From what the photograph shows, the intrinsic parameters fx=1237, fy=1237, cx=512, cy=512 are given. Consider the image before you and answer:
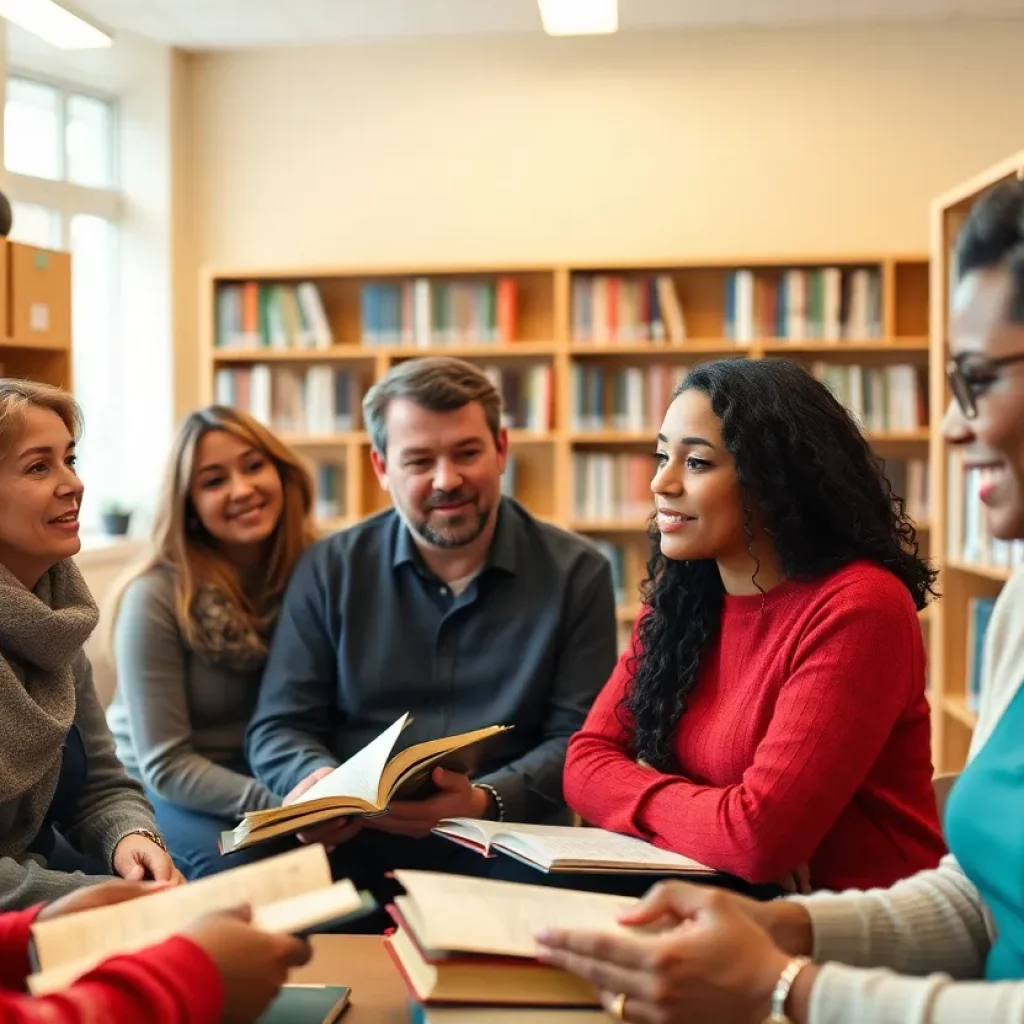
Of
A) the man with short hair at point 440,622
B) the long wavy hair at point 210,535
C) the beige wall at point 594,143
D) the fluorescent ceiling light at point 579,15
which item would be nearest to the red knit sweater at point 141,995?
the man with short hair at point 440,622

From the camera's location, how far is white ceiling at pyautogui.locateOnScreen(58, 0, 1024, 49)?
4906mm

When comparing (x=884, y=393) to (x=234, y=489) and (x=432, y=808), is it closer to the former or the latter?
(x=234, y=489)

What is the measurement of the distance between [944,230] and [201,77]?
3.43 metres

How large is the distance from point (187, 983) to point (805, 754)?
2.73 feet

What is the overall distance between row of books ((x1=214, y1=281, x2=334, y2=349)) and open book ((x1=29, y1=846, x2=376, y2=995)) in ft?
13.5

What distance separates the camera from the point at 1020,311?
3.65ft

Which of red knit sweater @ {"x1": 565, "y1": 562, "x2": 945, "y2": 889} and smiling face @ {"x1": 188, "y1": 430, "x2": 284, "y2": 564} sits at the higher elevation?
smiling face @ {"x1": 188, "y1": 430, "x2": 284, "y2": 564}

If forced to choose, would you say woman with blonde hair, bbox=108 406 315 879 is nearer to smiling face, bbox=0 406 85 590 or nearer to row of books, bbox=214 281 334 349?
smiling face, bbox=0 406 85 590

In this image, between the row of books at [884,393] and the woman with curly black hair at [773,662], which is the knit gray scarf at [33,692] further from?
the row of books at [884,393]

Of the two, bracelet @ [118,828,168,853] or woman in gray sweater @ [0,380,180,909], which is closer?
woman in gray sweater @ [0,380,180,909]

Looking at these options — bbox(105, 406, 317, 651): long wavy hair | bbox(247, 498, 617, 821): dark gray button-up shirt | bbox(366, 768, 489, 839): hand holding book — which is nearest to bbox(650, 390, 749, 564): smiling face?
bbox(366, 768, 489, 839): hand holding book

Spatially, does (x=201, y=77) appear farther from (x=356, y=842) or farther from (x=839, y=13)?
(x=356, y=842)

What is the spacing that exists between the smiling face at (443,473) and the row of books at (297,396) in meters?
2.78

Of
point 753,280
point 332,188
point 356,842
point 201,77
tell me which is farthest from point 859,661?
point 201,77
